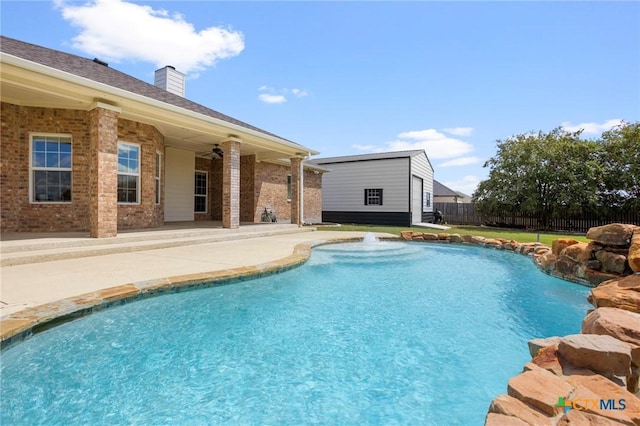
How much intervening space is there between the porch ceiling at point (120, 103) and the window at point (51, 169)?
0.90m

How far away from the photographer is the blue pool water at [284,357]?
84.7 inches

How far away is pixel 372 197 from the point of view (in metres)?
19.0

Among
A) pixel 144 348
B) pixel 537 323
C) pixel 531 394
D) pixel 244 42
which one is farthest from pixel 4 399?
pixel 244 42

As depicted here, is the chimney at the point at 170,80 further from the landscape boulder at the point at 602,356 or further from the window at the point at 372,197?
the landscape boulder at the point at 602,356

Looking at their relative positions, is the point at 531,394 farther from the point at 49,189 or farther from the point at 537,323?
the point at 49,189

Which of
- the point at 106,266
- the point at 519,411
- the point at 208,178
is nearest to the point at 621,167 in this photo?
the point at 519,411

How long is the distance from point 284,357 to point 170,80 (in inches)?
556

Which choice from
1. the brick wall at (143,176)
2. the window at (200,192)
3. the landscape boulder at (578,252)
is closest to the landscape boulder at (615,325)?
the landscape boulder at (578,252)

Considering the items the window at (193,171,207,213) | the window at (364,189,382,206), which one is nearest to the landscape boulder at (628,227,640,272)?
the window at (193,171,207,213)

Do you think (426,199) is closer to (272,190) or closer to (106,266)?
(272,190)

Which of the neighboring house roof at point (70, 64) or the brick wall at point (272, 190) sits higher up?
the neighboring house roof at point (70, 64)

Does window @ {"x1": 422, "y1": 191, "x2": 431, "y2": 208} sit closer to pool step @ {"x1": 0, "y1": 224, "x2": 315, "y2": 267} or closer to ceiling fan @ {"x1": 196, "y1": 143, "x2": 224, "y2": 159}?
ceiling fan @ {"x1": 196, "y1": 143, "x2": 224, "y2": 159}

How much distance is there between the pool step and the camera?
5453 mm

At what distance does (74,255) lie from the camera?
19.4 feet
